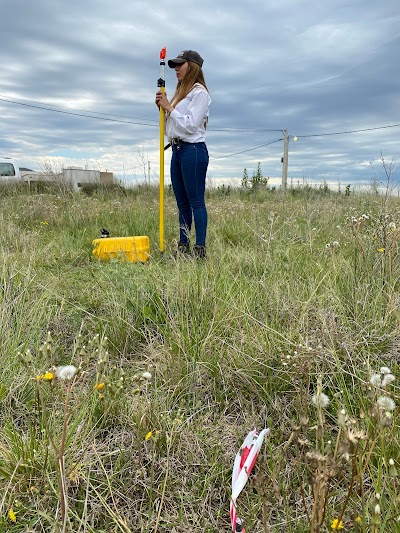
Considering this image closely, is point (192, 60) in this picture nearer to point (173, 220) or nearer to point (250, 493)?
point (173, 220)

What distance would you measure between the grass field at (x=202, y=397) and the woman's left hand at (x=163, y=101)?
156cm

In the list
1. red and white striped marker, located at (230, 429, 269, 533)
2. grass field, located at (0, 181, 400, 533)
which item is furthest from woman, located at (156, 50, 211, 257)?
red and white striped marker, located at (230, 429, 269, 533)

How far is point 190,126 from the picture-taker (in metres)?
3.52

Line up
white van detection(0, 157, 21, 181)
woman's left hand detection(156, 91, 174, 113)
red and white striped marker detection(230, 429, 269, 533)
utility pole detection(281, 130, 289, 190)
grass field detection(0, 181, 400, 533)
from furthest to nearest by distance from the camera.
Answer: utility pole detection(281, 130, 289, 190)
white van detection(0, 157, 21, 181)
woman's left hand detection(156, 91, 174, 113)
grass field detection(0, 181, 400, 533)
red and white striped marker detection(230, 429, 269, 533)

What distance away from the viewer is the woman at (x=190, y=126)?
354 centimetres

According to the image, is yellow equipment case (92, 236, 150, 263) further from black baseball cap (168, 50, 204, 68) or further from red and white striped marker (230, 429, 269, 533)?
red and white striped marker (230, 429, 269, 533)

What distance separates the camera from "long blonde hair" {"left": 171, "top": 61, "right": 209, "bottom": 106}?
359cm

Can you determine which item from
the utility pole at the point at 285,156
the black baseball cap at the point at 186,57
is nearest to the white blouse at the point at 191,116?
the black baseball cap at the point at 186,57

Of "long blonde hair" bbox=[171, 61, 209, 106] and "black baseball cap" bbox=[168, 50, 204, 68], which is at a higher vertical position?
"black baseball cap" bbox=[168, 50, 204, 68]

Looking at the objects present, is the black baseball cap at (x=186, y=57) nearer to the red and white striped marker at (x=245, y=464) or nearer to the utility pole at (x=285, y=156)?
the red and white striped marker at (x=245, y=464)

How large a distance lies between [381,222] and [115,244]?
2206 mm

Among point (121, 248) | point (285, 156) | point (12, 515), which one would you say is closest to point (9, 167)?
point (285, 156)

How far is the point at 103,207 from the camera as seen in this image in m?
6.75

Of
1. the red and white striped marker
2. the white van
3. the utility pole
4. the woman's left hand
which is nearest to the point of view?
the red and white striped marker
